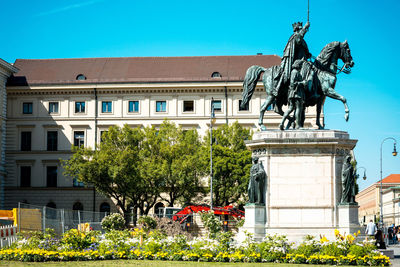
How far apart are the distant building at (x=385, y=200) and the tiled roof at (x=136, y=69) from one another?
53011mm

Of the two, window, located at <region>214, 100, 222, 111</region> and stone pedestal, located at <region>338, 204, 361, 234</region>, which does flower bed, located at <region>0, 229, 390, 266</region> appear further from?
window, located at <region>214, 100, 222, 111</region>

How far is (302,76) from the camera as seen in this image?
2475 centimetres

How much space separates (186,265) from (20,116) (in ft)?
199

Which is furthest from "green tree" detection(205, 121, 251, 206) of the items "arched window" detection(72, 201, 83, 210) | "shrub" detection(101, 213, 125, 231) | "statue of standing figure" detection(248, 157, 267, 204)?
"statue of standing figure" detection(248, 157, 267, 204)

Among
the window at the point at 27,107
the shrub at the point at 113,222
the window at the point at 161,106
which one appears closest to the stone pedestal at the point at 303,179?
the shrub at the point at 113,222

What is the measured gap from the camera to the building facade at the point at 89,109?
74.6 metres

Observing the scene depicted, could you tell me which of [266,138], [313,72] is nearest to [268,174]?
[266,138]

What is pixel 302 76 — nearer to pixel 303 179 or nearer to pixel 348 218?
pixel 303 179

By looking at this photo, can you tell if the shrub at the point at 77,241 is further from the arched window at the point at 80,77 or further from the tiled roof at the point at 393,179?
the tiled roof at the point at 393,179

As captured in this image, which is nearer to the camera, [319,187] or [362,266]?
[362,266]

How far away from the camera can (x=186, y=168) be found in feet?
207

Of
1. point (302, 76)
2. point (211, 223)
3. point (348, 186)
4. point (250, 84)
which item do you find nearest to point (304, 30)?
point (302, 76)

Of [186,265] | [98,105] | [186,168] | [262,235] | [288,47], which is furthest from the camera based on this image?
[98,105]

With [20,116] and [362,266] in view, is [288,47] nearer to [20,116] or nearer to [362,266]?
[362,266]
